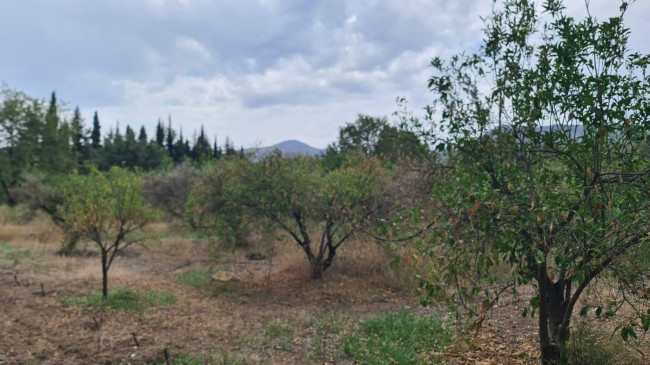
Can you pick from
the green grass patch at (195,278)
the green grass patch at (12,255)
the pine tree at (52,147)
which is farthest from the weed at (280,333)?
the pine tree at (52,147)

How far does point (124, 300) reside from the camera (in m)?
8.47

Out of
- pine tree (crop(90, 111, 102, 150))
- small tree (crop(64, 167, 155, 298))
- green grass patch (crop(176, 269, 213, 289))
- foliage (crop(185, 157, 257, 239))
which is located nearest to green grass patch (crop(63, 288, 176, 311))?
small tree (crop(64, 167, 155, 298))

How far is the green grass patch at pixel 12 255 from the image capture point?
11.8m

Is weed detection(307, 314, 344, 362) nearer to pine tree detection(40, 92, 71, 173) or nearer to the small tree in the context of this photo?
the small tree

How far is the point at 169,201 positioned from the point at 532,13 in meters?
20.0

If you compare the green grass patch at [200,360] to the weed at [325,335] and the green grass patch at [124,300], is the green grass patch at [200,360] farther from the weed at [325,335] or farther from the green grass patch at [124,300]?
the green grass patch at [124,300]

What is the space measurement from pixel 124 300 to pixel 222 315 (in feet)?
7.12

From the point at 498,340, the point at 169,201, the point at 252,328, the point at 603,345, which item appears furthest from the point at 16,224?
the point at 603,345

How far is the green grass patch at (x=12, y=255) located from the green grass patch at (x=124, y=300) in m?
4.64

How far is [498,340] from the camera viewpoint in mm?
5242

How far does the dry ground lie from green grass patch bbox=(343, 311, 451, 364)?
7.9 inches

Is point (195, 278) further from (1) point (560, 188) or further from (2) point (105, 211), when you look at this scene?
(1) point (560, 188)

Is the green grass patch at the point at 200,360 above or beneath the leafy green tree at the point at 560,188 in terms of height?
beneath

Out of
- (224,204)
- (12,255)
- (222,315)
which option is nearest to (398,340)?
(222,315)
